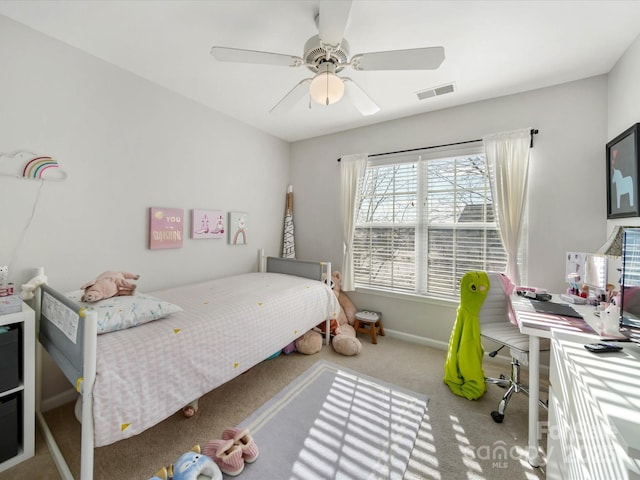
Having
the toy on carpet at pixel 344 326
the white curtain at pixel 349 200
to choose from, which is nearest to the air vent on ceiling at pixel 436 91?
the white curtain at pixel 349 200

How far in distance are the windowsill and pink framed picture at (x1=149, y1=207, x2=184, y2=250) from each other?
2.13 metres

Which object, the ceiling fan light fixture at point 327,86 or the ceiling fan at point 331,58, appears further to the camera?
the ceiling fan light fixture at point 327,86

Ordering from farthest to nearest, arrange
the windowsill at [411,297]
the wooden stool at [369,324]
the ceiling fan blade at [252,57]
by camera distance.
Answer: the wooden stool at [369,324]
the windowsill at [411,297]
the ceiling fan blade at [252,57]

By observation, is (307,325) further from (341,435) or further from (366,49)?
(366,49)

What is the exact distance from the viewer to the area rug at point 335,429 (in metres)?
1.40

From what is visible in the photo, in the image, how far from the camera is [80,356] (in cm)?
114

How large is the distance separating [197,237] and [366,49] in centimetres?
222

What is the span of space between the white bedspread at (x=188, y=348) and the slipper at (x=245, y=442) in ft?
0.91

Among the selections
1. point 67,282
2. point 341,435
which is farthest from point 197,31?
point 341,435

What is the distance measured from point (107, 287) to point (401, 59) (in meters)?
2.20

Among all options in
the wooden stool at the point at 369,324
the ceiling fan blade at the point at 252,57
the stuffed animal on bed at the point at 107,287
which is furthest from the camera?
the wooden stool at the point at 369,324

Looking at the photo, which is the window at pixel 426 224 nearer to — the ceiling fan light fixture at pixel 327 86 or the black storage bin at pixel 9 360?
the ceiling fan light fixture at pixel 327 86

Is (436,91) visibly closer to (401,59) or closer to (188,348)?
(401,59)

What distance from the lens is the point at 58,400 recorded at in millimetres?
1868
